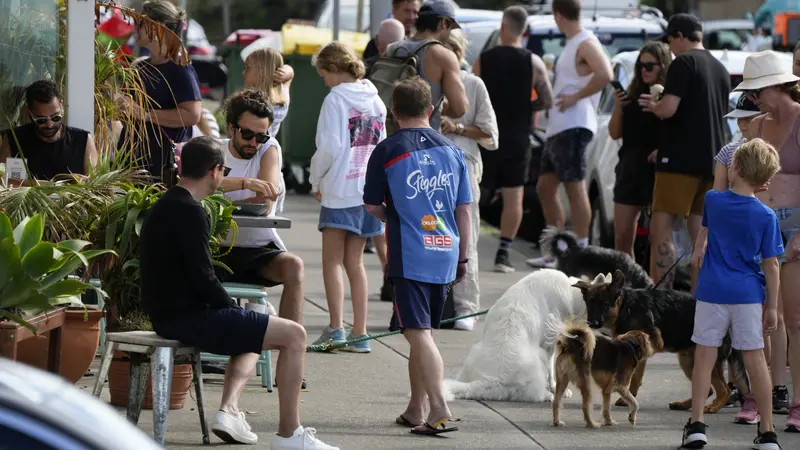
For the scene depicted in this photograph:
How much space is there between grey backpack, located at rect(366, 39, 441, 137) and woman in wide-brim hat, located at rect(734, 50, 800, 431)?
7.62 ft

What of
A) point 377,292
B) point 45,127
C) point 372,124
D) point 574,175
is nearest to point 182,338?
point 45,127

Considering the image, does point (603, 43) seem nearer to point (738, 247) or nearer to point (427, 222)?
point (738, 247)

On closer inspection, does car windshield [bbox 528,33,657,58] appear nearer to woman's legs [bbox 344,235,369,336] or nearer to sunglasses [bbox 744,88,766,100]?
woman's legs [bbox 344,235,369,336]

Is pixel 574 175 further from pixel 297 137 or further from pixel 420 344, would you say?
pixel 297 137

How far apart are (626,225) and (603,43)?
602 cm

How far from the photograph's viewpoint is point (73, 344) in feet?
19.7

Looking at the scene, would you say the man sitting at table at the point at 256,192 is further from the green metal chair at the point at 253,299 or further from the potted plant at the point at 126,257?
the potted plant at the point at 126,257

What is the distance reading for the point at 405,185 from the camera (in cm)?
608

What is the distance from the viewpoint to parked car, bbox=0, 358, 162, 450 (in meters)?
2.09

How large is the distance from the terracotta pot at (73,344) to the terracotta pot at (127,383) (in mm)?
153

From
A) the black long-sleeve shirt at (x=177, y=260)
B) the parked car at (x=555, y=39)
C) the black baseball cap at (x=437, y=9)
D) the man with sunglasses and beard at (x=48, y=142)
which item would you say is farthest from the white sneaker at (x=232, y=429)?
the parked car at (x=555, y=39)

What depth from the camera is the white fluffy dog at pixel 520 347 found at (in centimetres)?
696

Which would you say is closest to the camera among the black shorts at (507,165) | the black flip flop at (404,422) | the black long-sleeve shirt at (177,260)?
the black long-sleeve shirt at (177,260)

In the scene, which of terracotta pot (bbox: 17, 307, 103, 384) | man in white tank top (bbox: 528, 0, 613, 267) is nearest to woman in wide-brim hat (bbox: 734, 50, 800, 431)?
terracotta pot (bbox: 17, 307, 103, 384)
